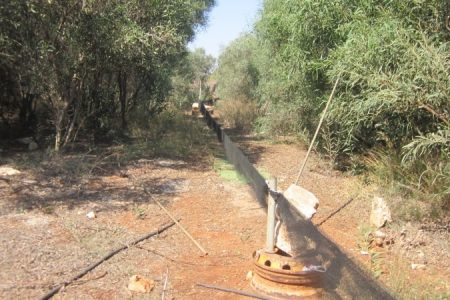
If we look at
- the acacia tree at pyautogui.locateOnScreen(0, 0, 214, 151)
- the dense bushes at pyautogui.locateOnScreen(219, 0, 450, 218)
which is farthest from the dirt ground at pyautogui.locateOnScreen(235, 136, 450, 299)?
the acacia tree at pyautogui.locateOnScreen(0, 0, 214, 151)

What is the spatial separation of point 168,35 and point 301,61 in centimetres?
277

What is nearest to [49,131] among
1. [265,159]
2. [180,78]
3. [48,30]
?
[48,30]

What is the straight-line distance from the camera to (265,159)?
12.6 meters

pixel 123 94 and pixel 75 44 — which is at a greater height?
pixel 75 44

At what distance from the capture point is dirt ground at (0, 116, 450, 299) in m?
5.06

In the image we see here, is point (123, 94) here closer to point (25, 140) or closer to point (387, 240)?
point (25, 140)

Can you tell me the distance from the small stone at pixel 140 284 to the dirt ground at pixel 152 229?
2.5 inches

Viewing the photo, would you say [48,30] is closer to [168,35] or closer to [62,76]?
[62,76]

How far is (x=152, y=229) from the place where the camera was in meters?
6.73

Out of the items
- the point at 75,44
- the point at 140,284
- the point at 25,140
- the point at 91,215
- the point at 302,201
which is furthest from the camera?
the point at 25,140

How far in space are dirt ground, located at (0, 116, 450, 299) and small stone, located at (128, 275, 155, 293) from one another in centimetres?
6

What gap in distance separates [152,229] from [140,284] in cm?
188

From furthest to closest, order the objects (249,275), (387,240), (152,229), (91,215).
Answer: (91,215)
(152,229)
(387,240)
(249,275)

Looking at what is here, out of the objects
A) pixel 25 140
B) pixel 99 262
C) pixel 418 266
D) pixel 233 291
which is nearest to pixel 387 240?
pixel 418 266
